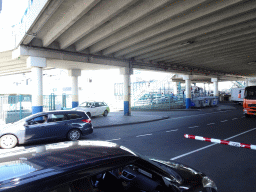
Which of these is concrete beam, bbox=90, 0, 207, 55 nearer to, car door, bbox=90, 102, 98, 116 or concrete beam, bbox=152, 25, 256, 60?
concrete beam, bbox=152, 25, 256, 60

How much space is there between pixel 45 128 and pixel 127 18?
654cm

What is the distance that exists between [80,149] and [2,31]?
15.7 meters

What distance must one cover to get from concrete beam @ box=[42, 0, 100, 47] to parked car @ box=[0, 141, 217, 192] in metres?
7.45

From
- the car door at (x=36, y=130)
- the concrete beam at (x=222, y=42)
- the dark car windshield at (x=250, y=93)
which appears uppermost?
the concrete beam at (x=222, y=42)

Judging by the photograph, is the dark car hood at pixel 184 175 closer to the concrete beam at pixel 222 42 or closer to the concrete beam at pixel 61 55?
the concrete beam at pixel 222 42

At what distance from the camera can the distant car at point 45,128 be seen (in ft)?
26.9

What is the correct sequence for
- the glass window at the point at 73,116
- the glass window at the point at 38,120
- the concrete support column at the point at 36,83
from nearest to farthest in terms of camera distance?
the glass window at the point at 38,120, the glass window at the point at 73,116, the concrete support column at the point at 36,83

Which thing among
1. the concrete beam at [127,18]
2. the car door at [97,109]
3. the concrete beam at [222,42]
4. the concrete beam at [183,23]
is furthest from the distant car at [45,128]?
the concrete beam at [222,42]

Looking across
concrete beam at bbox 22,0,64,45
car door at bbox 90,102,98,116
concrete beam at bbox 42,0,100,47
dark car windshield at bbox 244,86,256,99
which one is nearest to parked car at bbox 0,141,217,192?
concrete beam at bbox 42,0,100,47

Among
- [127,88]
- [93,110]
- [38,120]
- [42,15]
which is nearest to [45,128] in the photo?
[38,120]

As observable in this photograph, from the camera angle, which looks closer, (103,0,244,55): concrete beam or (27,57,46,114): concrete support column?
(103,0,244,55): concrete beam

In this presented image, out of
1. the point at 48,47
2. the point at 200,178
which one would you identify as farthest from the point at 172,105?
the point at 200,178

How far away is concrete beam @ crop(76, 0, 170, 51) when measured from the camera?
8.95 meters

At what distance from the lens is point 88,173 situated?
77.9 inches
